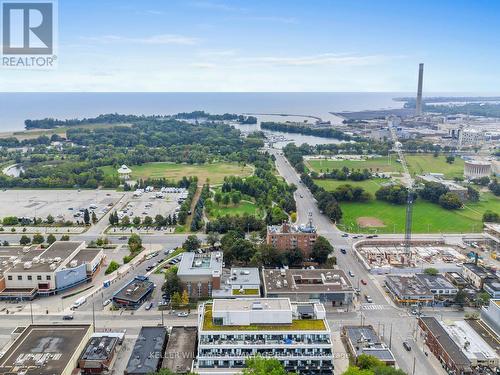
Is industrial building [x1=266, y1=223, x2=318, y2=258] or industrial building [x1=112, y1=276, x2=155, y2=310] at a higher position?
industrial building [x1=266, y1=223, x2=318, y2=258]

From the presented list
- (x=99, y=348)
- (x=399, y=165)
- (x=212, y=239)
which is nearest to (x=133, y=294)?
(x=99, y=348)

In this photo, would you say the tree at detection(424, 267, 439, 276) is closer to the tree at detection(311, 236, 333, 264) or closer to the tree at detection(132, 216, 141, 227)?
the tree at detection(311, 236, 333, 264)

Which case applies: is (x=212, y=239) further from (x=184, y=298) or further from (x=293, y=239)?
(x=184, y=298)

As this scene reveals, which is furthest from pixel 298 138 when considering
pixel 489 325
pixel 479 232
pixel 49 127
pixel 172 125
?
pixel 489 325

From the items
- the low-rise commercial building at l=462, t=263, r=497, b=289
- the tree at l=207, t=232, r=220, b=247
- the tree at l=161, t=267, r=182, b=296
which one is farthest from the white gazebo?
the low-rise commercial building at l=462, t=263, r=497, b=289

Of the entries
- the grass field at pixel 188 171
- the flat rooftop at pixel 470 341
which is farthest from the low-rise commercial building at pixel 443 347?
the grass field at pixel 188 171

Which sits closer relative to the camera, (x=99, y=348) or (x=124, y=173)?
(x=99, y=348)
